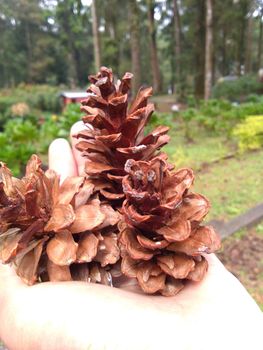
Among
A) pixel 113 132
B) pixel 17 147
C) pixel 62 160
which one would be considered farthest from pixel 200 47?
pixel 113 132

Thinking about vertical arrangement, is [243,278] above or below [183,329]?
below

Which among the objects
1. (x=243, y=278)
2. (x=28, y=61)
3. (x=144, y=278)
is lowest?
(x=243, y=278)

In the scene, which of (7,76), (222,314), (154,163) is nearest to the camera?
(154,163)

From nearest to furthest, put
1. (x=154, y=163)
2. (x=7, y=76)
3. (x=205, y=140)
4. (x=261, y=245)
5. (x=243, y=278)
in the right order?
(x=154, y=163) → (x=243, y=278) → (x=261, y=245) → (x=205, y=140) → (x=7, y=76)

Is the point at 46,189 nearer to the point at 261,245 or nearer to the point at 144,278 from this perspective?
the point at 144,278

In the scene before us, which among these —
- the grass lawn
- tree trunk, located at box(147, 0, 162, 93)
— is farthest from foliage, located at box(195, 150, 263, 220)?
tree trunk, located at box(147, 0, 162, 93)

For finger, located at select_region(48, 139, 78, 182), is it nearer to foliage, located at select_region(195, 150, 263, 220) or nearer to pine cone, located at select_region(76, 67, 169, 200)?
pine cone, located at select_region(76, 67, 169, 200)

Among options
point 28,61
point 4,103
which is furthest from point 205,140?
point 28,61

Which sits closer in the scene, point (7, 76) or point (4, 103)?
point (4, 103)
